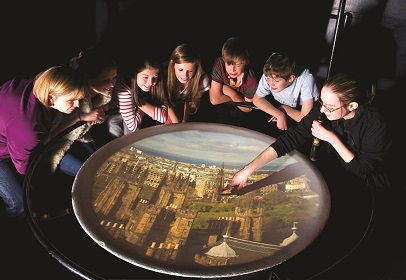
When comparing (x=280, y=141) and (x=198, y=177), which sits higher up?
(x=280, y=141)

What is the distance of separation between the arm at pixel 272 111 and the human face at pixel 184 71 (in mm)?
615

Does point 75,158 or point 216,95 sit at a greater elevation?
point 216,95

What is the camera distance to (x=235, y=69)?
343 cm

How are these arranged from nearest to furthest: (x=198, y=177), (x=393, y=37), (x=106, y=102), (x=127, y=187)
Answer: (x=127, y=187) < (x=198, y=177) < (x=106, y=102) < (x=393, y=37)

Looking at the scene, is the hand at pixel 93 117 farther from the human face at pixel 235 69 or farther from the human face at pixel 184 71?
the human face at pixel 235 69

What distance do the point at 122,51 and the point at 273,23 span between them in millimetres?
1837

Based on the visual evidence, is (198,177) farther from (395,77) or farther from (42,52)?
(395,77)

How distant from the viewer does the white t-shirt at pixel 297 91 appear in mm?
3230

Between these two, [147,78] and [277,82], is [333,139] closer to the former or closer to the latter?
[277,82]

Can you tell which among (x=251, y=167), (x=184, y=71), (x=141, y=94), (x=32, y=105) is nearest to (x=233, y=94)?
(x=184, y=71)

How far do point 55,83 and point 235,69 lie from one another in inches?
64.5

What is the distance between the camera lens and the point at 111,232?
205 centimetres

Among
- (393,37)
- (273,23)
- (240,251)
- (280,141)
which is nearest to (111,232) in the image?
(240,251)

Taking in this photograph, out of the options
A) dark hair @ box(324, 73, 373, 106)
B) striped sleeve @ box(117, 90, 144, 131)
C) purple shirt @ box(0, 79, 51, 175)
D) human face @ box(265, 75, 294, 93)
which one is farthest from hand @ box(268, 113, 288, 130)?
purple shirt @ box(0, 79, 51, 175)
